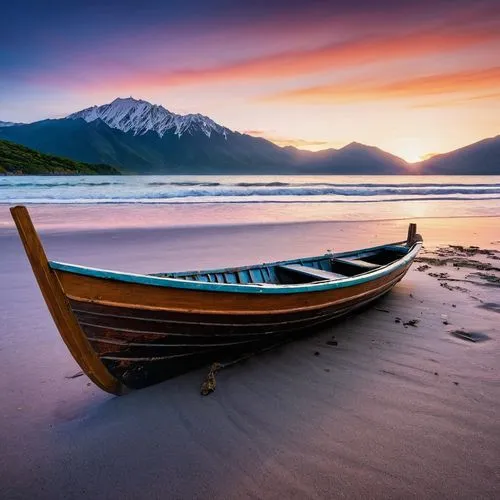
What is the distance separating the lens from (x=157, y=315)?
329cm

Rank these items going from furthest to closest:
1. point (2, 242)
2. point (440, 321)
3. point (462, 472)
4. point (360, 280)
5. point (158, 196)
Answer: point (158, 196) → point (2, 242) → point (440, 321) → point (360, 280) → point (462, 472)

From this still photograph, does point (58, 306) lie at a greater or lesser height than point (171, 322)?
greater

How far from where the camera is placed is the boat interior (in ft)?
17.0

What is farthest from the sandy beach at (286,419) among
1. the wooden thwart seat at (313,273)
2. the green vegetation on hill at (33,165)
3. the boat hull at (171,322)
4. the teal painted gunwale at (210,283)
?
the green vegetation on hill at (33,165)

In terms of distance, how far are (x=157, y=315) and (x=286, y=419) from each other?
1.47 meters

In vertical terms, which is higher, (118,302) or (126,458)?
(118,302)

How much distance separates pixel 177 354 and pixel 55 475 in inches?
53.6

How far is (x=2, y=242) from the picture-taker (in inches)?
432

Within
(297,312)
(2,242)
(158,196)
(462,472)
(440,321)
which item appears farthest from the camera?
(158,196)

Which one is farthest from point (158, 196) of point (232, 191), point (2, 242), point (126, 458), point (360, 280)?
point (126, 458)

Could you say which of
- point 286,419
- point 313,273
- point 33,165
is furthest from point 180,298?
point 33,165

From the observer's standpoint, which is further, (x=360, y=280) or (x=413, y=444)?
(x=360, y=280)

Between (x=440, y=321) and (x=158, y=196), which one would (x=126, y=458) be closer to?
(x=440, y=321)

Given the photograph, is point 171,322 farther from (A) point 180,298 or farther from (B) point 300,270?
(B) point 300,270
